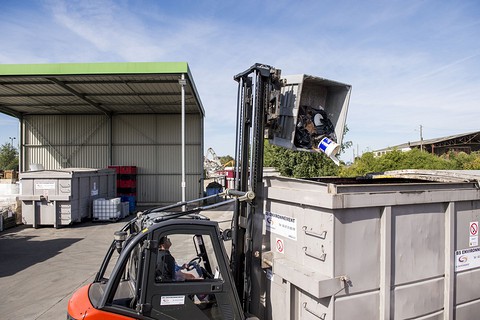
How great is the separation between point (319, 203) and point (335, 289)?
0.69 m

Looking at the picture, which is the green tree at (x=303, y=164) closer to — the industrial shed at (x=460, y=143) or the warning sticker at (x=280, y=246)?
the warning sticker at (x=280, y=246)

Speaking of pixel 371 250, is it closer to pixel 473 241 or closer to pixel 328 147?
pixel 328 147

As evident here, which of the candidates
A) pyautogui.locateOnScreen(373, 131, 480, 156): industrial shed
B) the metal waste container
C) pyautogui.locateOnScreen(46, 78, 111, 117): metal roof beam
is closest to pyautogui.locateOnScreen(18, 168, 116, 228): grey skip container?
pyautogui.locateOnScreen(46, 78, 111, 117): metal roof beam

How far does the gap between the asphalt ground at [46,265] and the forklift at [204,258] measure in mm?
1023

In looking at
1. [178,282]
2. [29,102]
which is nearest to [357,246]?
[178,282]

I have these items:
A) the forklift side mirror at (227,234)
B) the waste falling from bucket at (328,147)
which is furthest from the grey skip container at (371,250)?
the waste falling from bucket at (328,147)

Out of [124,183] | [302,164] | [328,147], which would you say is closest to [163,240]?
[328,147]

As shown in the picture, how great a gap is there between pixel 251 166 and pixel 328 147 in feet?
3.00

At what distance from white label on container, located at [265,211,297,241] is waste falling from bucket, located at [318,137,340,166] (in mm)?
973

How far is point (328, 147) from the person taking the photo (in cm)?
379

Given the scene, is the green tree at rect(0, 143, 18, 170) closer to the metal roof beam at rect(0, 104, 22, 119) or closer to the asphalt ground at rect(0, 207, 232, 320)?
the metal roof beam at rect(0, 104, 22, 119)

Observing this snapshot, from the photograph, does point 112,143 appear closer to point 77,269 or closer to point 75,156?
point 75,156

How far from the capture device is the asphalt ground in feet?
20.1

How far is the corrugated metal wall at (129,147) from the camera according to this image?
71.8 feet
